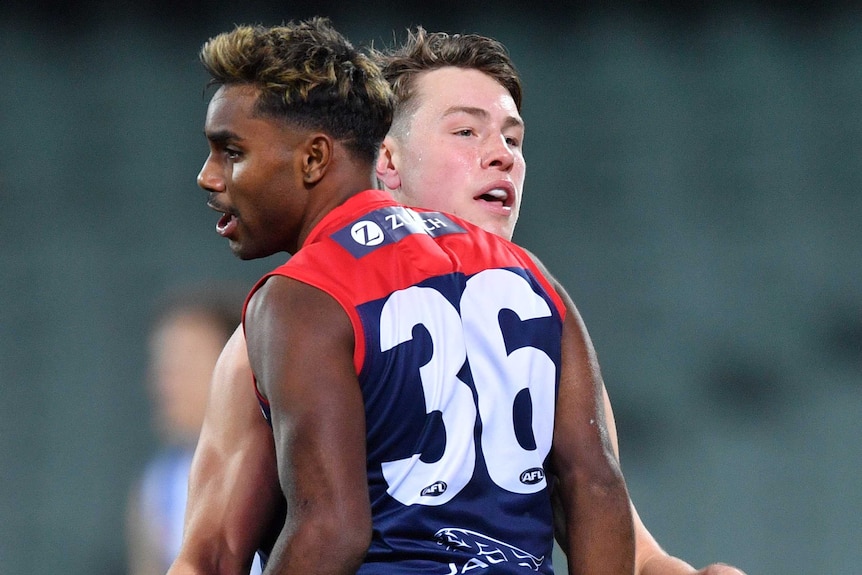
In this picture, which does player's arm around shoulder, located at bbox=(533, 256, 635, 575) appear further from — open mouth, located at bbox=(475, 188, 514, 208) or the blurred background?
the blurred background

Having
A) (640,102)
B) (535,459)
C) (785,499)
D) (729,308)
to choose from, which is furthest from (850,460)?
(535,459)

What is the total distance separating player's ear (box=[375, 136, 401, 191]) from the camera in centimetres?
255

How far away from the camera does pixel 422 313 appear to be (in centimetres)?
177

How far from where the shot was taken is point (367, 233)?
6.03 feet

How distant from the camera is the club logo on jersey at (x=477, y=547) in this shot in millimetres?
1737

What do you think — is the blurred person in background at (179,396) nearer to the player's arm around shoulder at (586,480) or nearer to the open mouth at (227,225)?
the open mouth at (227,225)

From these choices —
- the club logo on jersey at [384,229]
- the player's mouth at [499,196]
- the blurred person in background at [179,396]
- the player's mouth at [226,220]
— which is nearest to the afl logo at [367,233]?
the club logo on jersey at [384,229]

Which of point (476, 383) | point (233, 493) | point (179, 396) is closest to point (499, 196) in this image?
point (476, 383)

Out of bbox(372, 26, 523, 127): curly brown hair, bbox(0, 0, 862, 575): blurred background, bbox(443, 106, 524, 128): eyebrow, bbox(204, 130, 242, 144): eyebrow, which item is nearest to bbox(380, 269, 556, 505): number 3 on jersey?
bbox(204, 130, 242, 144): eyebrow

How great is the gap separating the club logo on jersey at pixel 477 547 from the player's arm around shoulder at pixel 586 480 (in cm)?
19

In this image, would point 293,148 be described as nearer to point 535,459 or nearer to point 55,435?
point 535,459

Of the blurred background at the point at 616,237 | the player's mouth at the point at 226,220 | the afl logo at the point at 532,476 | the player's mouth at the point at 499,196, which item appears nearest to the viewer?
the afl logo at the point at 532,476

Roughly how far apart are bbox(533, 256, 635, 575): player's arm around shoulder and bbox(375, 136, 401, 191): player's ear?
719mm

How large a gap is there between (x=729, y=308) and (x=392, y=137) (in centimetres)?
404
